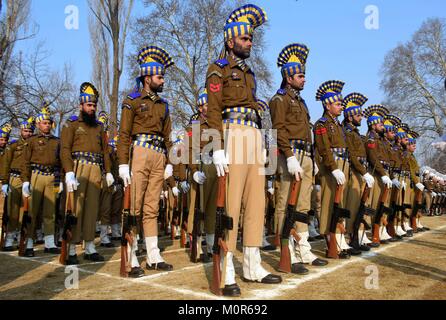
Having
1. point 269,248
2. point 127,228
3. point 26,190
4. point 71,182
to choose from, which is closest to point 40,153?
point 26,190

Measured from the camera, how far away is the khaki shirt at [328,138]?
634 centimetres

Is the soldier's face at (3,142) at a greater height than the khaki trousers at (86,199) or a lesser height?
greater

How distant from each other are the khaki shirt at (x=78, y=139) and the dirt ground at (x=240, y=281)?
1.61 metres

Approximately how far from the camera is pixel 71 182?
5949mm

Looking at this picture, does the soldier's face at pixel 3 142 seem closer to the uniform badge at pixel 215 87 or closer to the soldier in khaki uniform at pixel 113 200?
the soldier in khaki uniform at pixel 113 200

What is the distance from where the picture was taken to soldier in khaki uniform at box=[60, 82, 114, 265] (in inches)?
253

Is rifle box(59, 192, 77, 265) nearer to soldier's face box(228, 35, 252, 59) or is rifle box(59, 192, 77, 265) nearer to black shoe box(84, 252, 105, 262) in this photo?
black shoe box(84, 252, 105, 262)

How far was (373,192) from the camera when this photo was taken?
884 cm

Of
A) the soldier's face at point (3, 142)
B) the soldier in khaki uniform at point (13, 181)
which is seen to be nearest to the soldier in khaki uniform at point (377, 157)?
the soldier in khaki uniform at point (13, 181)

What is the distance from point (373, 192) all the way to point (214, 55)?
20.1 m

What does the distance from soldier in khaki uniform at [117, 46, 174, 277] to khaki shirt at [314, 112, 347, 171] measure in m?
2.39

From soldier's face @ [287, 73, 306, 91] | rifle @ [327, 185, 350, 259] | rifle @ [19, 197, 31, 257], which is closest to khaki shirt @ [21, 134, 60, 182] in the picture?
rifle @ [19, 197, 31, 257]
